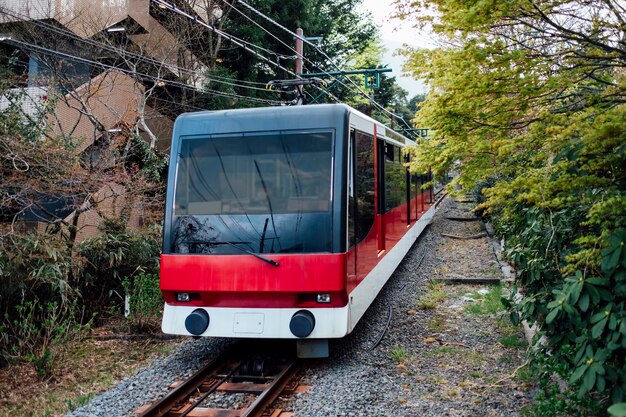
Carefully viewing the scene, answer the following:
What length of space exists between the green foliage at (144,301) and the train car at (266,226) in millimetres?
2252

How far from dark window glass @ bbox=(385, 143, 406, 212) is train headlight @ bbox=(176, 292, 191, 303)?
12.9ft

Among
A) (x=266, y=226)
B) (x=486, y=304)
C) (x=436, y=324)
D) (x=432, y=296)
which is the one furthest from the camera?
(x=432, y=296)

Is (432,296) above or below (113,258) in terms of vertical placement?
below

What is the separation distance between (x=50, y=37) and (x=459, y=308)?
12493mm

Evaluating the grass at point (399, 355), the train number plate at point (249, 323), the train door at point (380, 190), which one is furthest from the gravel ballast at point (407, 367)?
the train door at point (380, 190)

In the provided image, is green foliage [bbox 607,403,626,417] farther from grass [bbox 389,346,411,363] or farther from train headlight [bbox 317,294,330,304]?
grass [bbox 389,346,411,363]

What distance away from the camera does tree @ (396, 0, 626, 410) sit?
12.5ft

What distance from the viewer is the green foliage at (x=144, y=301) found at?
333 inches

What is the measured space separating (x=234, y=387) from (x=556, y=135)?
399 cm

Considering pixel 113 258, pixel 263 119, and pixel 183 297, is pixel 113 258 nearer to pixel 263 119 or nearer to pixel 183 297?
pixel 183 297

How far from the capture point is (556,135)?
4.18 meters

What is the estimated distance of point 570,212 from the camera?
18.0 ft

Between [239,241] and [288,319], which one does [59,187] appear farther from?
[288,319]

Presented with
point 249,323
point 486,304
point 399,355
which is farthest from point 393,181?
point 249,323
